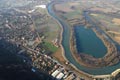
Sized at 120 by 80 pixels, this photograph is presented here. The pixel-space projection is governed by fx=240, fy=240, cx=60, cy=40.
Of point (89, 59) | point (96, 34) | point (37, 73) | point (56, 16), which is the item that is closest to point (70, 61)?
point (89, 59)

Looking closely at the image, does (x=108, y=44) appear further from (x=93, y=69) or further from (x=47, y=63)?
(x=47, y=63)

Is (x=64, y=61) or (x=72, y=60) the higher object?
(x=64, y=61)

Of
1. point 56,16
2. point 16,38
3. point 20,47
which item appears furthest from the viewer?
point 56,16

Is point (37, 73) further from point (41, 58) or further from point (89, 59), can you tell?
point (89, 59)

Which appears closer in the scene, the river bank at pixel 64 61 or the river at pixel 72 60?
the river bank at pixel 64 61

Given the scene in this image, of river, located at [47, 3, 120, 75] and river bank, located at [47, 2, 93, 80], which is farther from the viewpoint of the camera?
river, located at [47, 3, 120, 75]

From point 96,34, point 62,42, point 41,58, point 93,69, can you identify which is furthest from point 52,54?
point 96,34

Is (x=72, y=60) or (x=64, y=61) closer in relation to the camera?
(x=64, y=61)

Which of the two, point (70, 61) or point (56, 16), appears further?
point (56, 16)

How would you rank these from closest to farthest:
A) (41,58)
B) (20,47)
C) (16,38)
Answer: (41,58) → (20,47) → (16,38)
